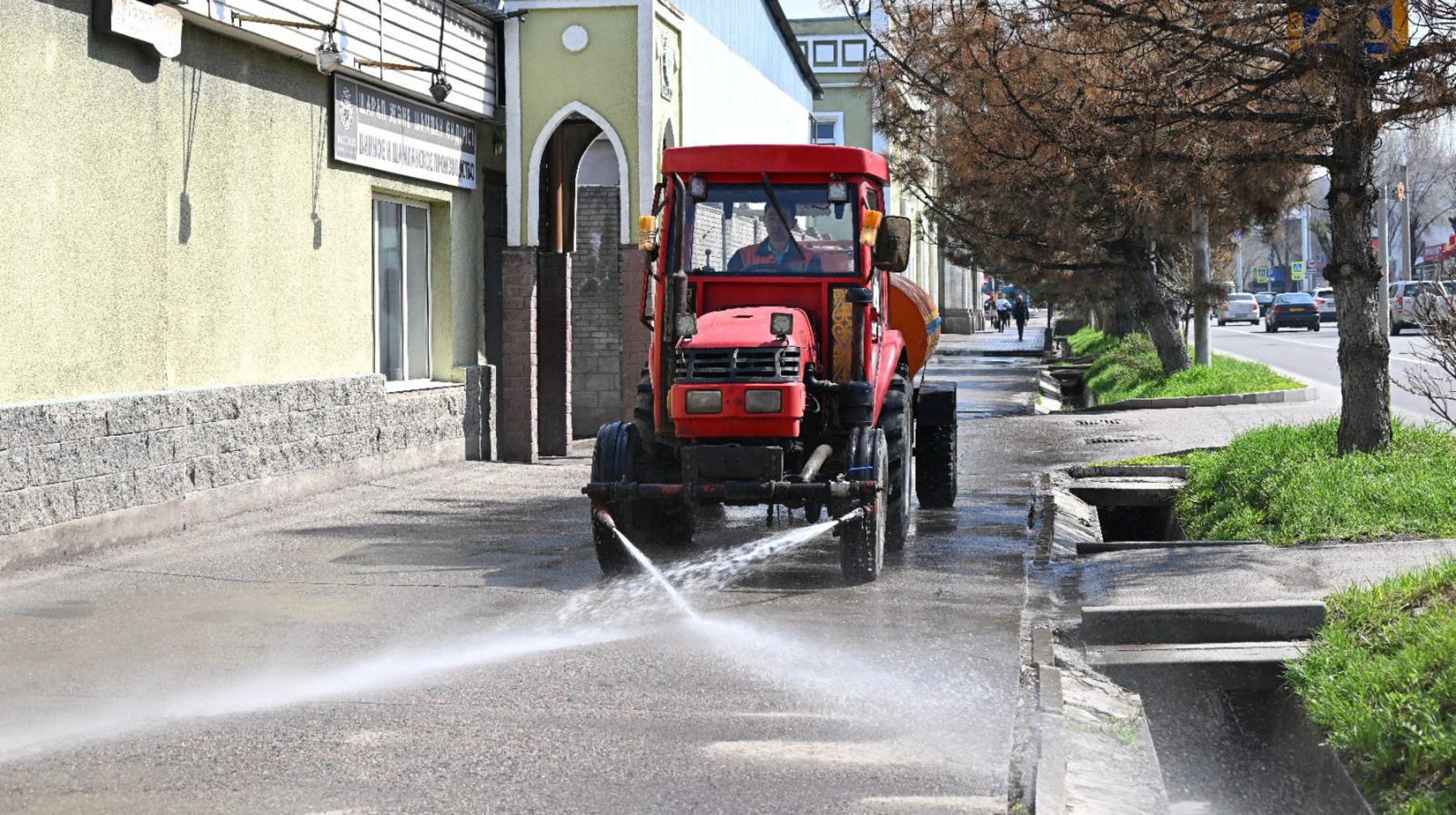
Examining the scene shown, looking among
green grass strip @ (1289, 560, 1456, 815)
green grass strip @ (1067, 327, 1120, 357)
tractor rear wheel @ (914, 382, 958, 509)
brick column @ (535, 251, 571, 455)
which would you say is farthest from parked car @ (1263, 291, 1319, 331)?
green grass strip @ (1289, 560, 1456, 815)

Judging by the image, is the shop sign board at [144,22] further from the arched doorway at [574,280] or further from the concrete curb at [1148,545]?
the concrete curb at [1148,545]

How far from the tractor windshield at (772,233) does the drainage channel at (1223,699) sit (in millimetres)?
3623

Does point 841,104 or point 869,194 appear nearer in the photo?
point 869,194

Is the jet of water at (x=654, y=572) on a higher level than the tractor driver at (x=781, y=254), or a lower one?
lower

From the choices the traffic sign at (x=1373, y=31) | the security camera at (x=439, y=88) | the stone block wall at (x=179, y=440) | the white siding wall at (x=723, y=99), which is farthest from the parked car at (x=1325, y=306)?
the traffic sign at (x=1373, y=31)

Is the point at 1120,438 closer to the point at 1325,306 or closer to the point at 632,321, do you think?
the point at 632,321

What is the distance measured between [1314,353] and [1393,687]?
1646 inches

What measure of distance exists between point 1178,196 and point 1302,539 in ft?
27.4

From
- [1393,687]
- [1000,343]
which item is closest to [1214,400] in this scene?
[1393,687]

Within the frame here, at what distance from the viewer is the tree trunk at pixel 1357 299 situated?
1388 centimetres

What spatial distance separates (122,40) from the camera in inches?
502

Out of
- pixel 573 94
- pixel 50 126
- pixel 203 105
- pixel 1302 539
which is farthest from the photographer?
pixel 573 94

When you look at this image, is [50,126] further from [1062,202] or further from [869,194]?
[1062,202]

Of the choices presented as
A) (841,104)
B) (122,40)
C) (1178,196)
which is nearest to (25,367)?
(122,40)
